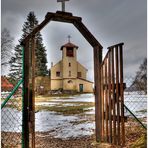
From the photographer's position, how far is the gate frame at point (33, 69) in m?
4.34

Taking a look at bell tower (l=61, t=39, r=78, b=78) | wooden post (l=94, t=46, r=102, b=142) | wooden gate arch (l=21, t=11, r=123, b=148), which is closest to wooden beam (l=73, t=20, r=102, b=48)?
wooden gate arch (l=21, t=11, r=123, b=148)

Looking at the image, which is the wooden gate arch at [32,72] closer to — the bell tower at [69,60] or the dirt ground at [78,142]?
the dirt ground at [78,142]

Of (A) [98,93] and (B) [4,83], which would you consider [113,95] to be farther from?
(B) [4,83]

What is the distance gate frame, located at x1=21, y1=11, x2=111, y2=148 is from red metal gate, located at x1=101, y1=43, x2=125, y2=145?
0.11 m

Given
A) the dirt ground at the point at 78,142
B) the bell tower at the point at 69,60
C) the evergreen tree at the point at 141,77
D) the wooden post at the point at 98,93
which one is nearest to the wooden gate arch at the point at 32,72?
the wooden post at the point at 98,93

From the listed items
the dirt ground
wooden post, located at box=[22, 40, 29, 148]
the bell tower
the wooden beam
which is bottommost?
the dirt ground

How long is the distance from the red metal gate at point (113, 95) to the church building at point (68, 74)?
35542 mm

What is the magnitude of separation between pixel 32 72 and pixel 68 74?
3873 cm

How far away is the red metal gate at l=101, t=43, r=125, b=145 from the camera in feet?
15.9

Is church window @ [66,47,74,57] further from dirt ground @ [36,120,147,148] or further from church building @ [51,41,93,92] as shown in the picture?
dirt ground @ [36,120,147,148]

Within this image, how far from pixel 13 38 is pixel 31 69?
41.6 feet

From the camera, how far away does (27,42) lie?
14.9 ft

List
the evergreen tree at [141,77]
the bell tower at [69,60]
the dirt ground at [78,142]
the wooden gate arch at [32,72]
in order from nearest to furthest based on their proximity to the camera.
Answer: the wooden gate arch at [32,72], the dirt ground at [78,142], the evergreen tree at [141,77], the bell tower at [69,60]

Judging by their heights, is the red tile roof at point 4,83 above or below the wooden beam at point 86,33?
below
